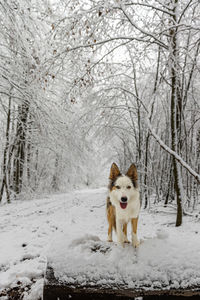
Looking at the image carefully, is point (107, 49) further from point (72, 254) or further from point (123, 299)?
point (123, 299)

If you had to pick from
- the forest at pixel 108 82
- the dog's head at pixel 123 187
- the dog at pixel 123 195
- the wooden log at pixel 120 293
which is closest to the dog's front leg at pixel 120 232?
the dog at pixel 123 195

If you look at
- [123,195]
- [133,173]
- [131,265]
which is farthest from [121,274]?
[133,173]

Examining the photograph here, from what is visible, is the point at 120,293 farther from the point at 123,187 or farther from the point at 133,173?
the point at 133,173

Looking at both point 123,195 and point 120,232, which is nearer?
point 123,195

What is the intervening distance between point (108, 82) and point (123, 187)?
598 centimetres

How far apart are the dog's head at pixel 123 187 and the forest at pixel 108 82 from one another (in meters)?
2.43

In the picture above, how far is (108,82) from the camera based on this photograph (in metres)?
7.02

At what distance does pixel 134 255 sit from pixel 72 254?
547 mm

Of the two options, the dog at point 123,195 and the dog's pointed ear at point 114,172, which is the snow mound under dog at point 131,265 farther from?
the dog's pointed ear at point 114,172

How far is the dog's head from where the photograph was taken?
62.8 inches

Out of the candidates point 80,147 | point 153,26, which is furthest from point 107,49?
point 80,147

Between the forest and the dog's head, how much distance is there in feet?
7.99

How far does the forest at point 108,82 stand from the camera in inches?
151

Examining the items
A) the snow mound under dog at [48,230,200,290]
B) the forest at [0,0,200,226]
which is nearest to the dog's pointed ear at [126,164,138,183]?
the snow mound under dog at [48,230,200,290]
